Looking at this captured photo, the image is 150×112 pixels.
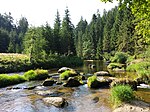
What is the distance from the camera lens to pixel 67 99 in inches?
848

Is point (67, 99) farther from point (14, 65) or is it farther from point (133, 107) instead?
point (14, 65)

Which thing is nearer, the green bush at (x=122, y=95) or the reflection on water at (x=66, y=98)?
the green bush at (x=122, y=95)

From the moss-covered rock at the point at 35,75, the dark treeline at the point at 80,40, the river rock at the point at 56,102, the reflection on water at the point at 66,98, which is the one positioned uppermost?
the dark treeline at the point at 80,40

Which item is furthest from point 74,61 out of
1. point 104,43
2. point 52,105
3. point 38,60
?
point 52,105

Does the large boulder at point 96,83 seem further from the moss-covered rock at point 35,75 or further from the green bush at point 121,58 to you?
the green bush at point 121,58

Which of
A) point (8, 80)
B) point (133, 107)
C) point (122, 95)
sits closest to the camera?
point (133, 107)

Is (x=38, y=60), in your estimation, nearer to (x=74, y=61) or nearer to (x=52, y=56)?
(x=52, y=56)

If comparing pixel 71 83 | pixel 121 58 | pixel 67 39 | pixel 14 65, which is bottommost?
pixel 71 83

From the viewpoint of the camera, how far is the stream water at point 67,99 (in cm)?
1805

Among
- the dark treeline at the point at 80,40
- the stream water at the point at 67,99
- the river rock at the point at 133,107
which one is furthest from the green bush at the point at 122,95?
the dark treeline at the point at 80,40

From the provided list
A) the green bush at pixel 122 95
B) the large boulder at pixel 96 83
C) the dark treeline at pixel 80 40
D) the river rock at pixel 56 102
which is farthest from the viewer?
the dark treeline at pixel 80 40

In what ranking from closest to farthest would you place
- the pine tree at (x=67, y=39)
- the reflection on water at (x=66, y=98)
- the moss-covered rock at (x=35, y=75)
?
the reflection on water at (x=66, y=98) < the moss-covered rock at (x=35, y=75) < the pine tree at (x=67, y=39)

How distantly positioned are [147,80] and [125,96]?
1299cm

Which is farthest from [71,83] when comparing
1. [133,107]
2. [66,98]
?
[133,107]
